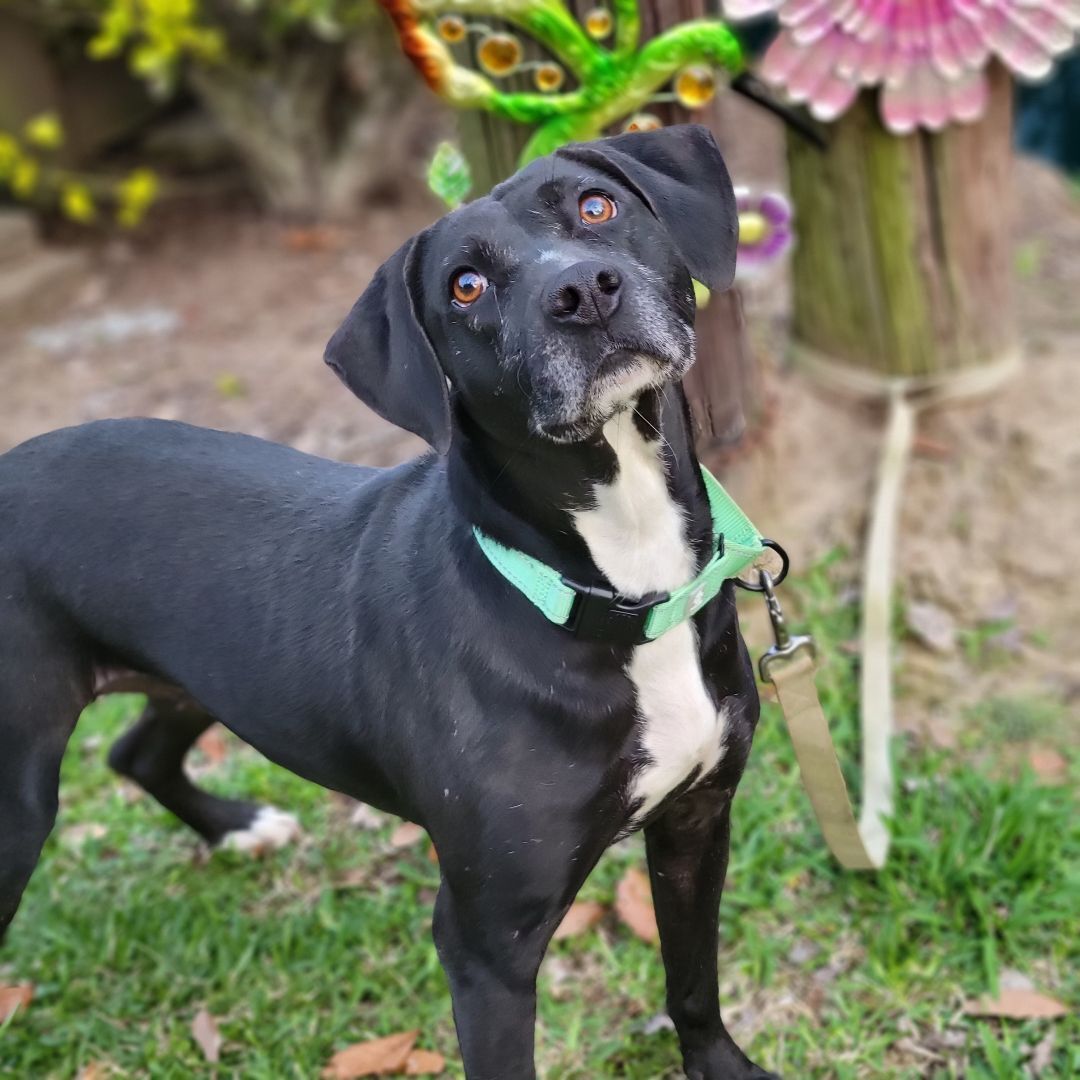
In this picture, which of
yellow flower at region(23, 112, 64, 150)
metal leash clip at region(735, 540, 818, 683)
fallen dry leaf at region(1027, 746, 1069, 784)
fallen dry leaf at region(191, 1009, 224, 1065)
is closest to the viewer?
metal leash clip at region(735, 540, 818, 683)

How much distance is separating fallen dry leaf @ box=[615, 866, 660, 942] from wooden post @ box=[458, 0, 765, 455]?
1065 mm

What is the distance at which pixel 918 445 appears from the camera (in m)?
4.38

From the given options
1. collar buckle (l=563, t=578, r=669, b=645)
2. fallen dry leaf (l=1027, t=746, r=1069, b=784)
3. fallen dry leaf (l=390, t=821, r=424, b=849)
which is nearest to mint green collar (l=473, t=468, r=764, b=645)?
collar buckle (l=563, t=578, r=669, b=645)

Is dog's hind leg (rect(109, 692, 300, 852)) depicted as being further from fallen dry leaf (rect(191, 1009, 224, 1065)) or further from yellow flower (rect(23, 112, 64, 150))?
yellow flower (rect(23, 112, 64, 150))

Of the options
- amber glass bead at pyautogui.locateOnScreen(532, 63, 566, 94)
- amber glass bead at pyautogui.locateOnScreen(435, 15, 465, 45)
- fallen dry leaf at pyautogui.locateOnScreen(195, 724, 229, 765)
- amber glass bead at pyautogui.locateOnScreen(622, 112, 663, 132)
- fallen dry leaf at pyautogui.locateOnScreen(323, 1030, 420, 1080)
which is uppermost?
amber glass bead at pyautogui.locateOnScreen(435, 15, 465, 45)

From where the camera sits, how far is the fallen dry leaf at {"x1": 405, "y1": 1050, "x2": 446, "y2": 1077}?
2873mm

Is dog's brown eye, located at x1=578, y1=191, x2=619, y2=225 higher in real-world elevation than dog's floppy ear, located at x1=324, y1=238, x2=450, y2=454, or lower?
higher

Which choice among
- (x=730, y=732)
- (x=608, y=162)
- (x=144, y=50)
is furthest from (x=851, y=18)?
(x=144, y=50)

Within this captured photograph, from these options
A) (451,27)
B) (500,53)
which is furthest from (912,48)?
(451,27)

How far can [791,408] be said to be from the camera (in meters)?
4.36

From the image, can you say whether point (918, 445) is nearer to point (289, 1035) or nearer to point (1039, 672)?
point (1039, 672)

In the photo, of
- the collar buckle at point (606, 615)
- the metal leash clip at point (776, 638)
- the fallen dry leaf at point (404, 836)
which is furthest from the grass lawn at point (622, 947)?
the collar buckle at point (606, 615)

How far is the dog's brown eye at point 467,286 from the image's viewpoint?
2072 millimetres

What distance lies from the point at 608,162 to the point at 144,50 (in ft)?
15.0
